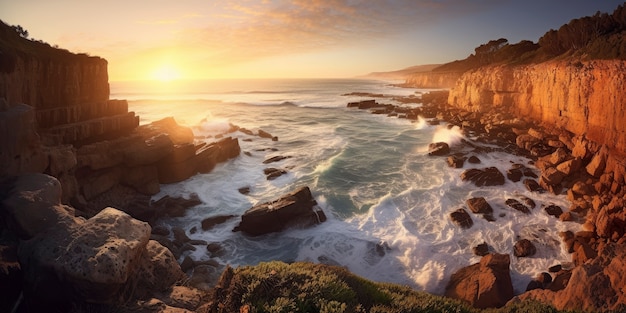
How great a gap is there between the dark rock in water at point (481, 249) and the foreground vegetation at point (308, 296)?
7097 mm

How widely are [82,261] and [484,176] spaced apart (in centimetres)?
2262

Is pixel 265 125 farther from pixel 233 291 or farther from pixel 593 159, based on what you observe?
pixel 233 291

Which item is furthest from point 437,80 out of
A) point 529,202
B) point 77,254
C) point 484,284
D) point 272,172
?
point 77,254

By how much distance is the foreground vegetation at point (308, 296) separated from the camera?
7.11 metres

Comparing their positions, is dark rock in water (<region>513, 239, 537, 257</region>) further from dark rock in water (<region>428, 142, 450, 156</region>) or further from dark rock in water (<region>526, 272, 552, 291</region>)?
dark rock in water (<region>428, 142, 450, 156</region>)

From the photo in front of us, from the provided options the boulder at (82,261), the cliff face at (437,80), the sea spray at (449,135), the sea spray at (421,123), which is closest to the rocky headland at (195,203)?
the boulder at (82,261)

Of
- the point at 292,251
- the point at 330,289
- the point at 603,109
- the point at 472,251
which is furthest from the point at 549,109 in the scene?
the point at 330,289

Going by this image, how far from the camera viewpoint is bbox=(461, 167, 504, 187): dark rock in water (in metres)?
22.1

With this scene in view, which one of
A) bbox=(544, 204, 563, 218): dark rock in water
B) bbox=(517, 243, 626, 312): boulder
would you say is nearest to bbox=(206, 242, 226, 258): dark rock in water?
bbox=(517, 243, 626, 312): boulder

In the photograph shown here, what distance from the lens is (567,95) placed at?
28000 millimetres

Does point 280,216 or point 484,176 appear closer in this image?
point 280,216

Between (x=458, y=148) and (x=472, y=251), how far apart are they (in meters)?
16.7

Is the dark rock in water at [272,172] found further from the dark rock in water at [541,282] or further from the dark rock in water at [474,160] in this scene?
the dark rock in water at [541,282]

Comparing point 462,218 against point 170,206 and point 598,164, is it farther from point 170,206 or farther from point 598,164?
point 170,206
